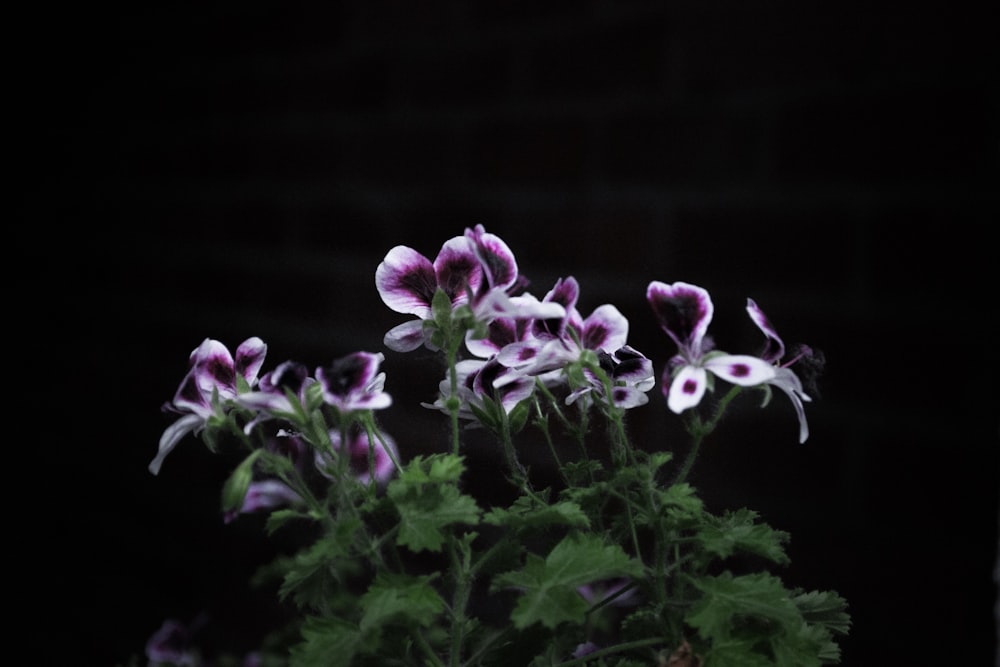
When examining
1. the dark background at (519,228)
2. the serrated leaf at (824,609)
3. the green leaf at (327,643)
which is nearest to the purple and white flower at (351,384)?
the green leaf at (327,643)

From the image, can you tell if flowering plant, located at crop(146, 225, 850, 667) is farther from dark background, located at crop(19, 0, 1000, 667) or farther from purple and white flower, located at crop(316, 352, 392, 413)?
dark background, located at crop(19, 0, 1000, 667)

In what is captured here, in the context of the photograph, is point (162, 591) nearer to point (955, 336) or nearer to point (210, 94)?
point (210, 94)

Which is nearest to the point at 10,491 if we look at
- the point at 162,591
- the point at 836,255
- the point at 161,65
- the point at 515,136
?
the point at 162,591

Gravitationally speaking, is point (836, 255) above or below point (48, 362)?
above

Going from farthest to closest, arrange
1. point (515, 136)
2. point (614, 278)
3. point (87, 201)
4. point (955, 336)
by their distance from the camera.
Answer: point (87, 201) → point (515, 136) → point (614, 278) → point (955, 336)

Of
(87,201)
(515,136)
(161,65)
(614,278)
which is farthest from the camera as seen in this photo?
(87,201)

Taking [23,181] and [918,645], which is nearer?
[918,645]

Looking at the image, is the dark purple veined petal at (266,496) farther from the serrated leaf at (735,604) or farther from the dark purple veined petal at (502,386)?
the serrated leaf at (735,604)
